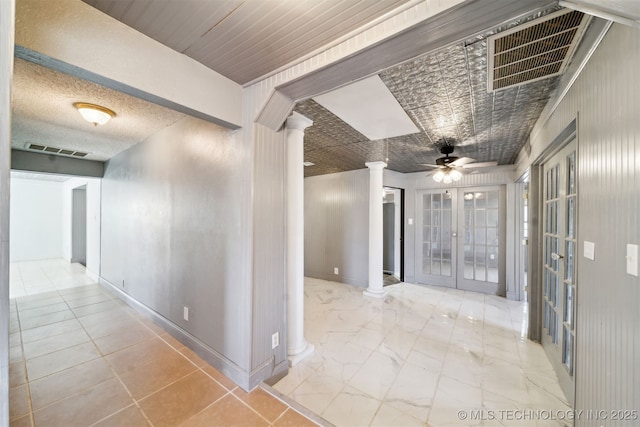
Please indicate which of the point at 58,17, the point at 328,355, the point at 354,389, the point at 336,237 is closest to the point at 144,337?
the point at 328,355

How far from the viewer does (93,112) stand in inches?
90.9

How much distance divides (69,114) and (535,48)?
164 inches

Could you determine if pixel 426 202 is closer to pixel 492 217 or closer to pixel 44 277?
pixel 492 217

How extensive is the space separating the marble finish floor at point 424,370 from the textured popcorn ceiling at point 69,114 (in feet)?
9.69

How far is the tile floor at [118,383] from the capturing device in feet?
5.44

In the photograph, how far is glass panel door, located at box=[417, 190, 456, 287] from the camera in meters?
4.93

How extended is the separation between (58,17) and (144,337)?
113 inches

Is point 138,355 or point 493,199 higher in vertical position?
point 493,199

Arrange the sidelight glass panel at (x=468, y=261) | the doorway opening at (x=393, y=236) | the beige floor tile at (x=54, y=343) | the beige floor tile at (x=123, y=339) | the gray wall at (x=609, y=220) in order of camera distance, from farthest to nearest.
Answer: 1. the doorway opening at (x=393, y=236)
2. the sidelight glass panel at (x=468, y=261)
3. the beige floor tile at (x=123, y=339)
4. the beige floor tile at (x=54, y=343)
5. the gray wall at (x=609, y=220)

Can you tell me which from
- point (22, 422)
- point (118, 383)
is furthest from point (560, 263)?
point (22, 422)

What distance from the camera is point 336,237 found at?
17.6 ft

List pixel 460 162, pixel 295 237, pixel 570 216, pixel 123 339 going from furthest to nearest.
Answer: pixel 460 162 < pixel 123 339 < pixel 295 237 < pixel 570 216

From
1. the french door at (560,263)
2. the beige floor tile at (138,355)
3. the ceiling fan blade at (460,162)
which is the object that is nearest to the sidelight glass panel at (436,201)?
the ceiling fan blade at (460,162)

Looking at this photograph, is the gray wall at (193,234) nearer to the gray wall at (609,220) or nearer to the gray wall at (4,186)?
the gray wall at (4,186)
